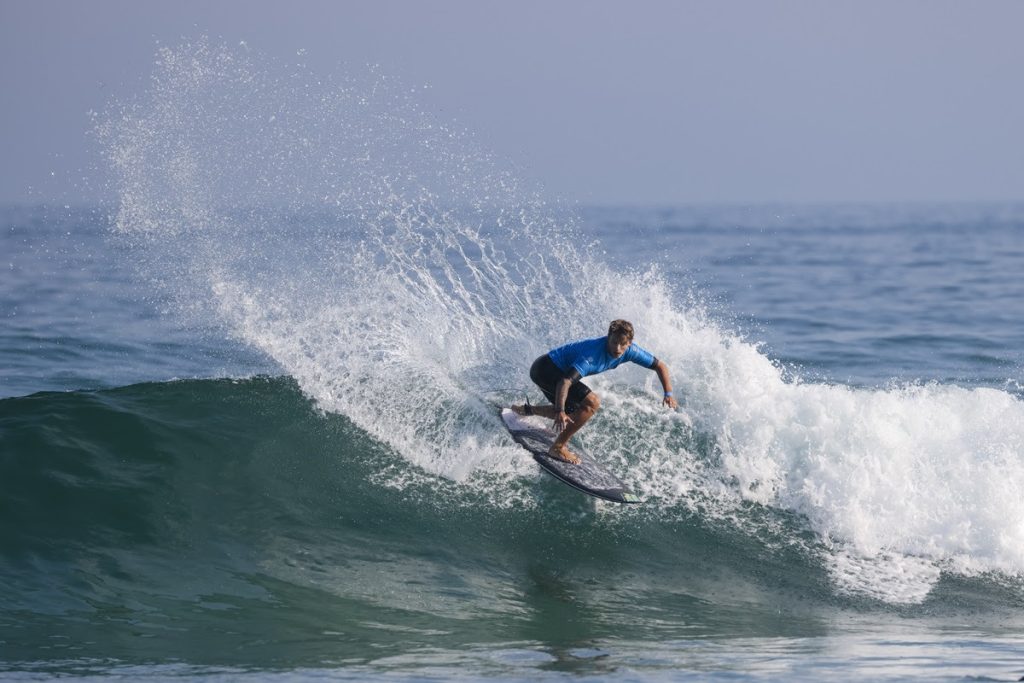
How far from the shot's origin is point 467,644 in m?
7.84

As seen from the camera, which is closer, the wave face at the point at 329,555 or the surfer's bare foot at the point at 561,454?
the wave face at the point at 329,555

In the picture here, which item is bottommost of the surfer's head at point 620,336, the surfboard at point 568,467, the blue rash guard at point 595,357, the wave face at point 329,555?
the wave face at point 329,555

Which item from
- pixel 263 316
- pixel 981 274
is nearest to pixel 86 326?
pixel 263 316

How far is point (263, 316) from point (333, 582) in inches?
207

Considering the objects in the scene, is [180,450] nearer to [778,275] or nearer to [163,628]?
[163,628]

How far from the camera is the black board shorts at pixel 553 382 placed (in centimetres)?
1006

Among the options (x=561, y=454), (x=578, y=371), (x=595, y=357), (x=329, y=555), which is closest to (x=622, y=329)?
(x=595, y=357)

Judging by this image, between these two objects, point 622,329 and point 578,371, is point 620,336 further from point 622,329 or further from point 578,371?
point 578,371

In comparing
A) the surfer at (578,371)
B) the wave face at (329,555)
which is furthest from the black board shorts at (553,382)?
the wave face at (329,555)

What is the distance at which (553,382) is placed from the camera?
10.2 meters

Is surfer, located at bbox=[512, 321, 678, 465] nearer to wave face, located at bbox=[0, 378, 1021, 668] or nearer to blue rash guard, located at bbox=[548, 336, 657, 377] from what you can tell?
blue rash guard, located at bbox=[548, 336, 657, 377]

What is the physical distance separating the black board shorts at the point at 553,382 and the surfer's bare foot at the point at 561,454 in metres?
0.37

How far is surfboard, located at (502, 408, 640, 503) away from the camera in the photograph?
382 inches

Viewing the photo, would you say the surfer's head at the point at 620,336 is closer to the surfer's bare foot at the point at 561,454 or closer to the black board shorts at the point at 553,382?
the black board shorts at the point at 553,382
